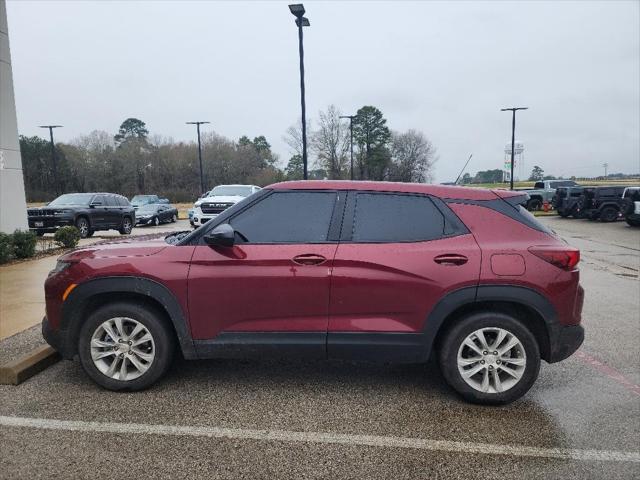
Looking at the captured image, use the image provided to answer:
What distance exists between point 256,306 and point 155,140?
7919 cm

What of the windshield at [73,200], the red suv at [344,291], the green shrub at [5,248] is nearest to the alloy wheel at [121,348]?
the red suv at [344,291]

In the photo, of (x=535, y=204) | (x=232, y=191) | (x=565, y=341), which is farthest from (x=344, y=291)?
(x=535, y=204)

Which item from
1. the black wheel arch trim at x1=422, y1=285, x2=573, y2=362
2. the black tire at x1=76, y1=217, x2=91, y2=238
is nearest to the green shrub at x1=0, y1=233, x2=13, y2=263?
the black tire at x1=76, y1=217, x2=91, y2=238

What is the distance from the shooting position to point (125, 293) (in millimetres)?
3686

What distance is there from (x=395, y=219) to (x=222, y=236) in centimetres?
131

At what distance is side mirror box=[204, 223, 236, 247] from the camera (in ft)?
11.3

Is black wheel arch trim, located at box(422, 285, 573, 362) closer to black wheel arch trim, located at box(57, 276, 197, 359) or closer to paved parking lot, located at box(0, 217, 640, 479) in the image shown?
paved parking lot, located at box(0, 217, 640, 479)

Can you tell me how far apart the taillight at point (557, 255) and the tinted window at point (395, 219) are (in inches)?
28.1

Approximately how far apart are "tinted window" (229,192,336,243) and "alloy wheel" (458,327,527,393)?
137 cm

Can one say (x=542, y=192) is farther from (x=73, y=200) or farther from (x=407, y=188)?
(x=407, y=188)

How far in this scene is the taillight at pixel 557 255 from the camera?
11.3 feet

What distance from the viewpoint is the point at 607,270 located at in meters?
10.2

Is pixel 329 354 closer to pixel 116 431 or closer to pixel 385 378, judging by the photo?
pixel 385 378

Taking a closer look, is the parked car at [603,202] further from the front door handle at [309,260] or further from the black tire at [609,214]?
the front door handle at [309,260]
